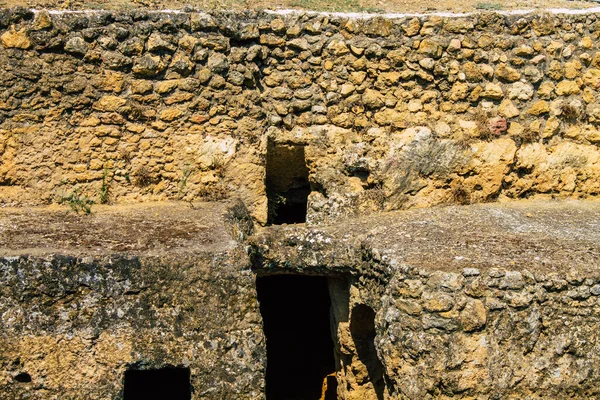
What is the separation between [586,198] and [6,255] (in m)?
5.34

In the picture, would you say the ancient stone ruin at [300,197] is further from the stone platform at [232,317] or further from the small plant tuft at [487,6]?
the small plant tuft at [487,6]

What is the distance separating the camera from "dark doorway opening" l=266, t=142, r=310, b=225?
745 centimetres

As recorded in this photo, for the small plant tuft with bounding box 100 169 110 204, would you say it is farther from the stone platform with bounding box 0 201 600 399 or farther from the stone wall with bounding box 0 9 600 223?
the stone platform with bounding box 0 201 600 399

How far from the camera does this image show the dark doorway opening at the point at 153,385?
7254 millimetres

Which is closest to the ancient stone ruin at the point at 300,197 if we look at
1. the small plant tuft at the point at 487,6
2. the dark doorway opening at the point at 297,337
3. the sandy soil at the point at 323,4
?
the dark doorway opening at the point at 297,337

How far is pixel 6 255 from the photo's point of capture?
539cm

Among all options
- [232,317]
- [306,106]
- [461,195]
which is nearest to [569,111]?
[461,195]

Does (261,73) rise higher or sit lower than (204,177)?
higher

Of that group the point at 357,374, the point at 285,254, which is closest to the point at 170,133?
the point at 285,254

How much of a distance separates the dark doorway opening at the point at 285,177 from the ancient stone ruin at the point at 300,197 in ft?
0.08

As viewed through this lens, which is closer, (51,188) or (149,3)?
(51,188)

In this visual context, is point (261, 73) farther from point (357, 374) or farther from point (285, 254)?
point (357, 374)

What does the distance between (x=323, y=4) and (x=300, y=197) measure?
405 cm

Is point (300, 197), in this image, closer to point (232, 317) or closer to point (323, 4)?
point (232, 317)
